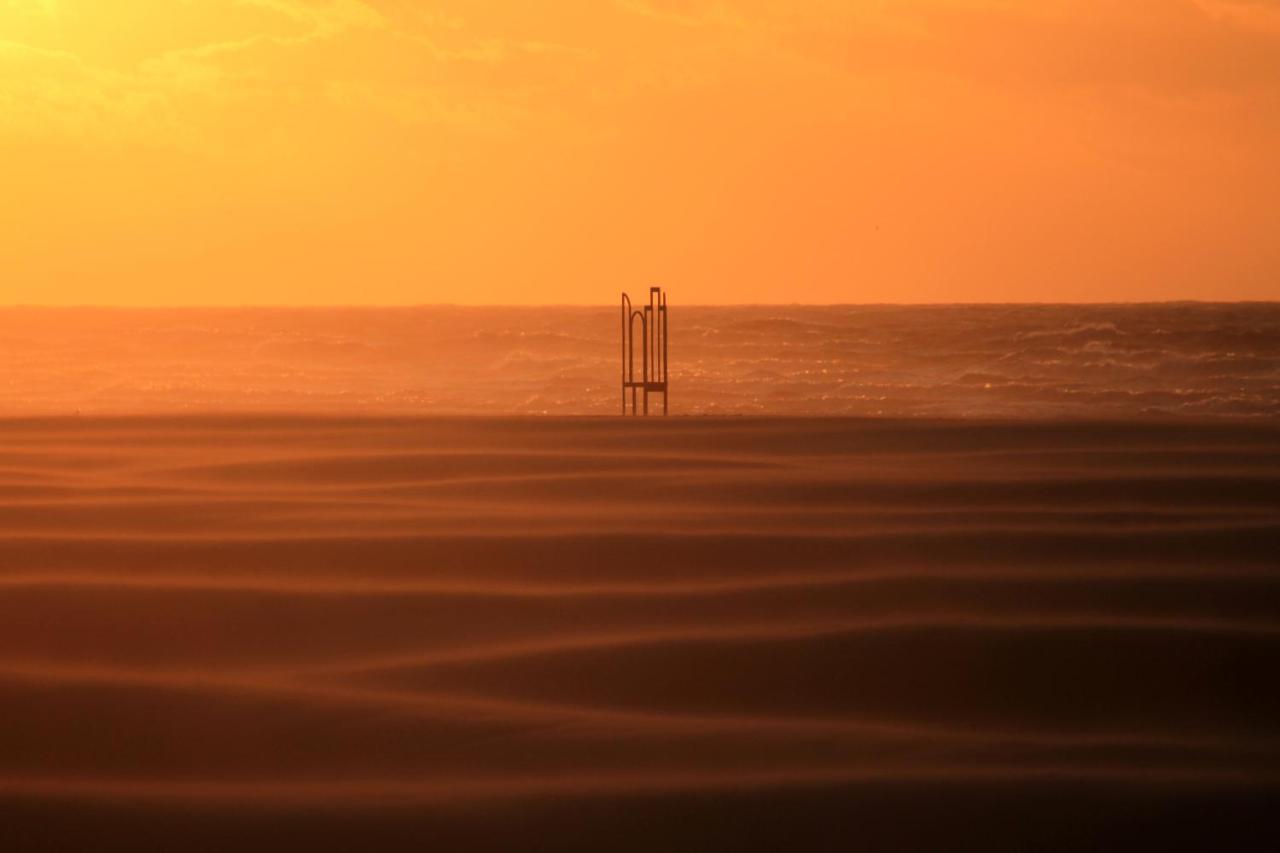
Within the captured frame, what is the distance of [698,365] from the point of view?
33719mm

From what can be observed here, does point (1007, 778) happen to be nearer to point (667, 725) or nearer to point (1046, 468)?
point (667, 725)

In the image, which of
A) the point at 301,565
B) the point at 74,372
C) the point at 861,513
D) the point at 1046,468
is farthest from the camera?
the point at 74,372

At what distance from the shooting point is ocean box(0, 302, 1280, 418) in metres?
24.5

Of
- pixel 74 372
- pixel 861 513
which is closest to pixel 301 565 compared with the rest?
pixel 861 513

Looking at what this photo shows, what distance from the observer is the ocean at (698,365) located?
24531 mm

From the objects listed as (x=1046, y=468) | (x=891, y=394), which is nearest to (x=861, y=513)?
(x=1046, y=468)

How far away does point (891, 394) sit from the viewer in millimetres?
26406

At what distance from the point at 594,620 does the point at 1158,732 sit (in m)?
1.69

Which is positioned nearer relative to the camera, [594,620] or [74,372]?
[594,620]

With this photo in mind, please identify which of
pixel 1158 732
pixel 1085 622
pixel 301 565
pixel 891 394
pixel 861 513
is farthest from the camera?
pixel 891 394

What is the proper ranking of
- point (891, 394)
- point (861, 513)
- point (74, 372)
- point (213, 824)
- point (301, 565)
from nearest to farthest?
point (213, 824), point (301, 565), point (861, 513), point (891, 394), point (74, 372)

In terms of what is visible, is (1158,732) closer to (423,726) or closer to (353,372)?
(423,726)

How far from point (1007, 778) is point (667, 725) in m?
0.84

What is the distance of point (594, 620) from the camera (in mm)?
4828
